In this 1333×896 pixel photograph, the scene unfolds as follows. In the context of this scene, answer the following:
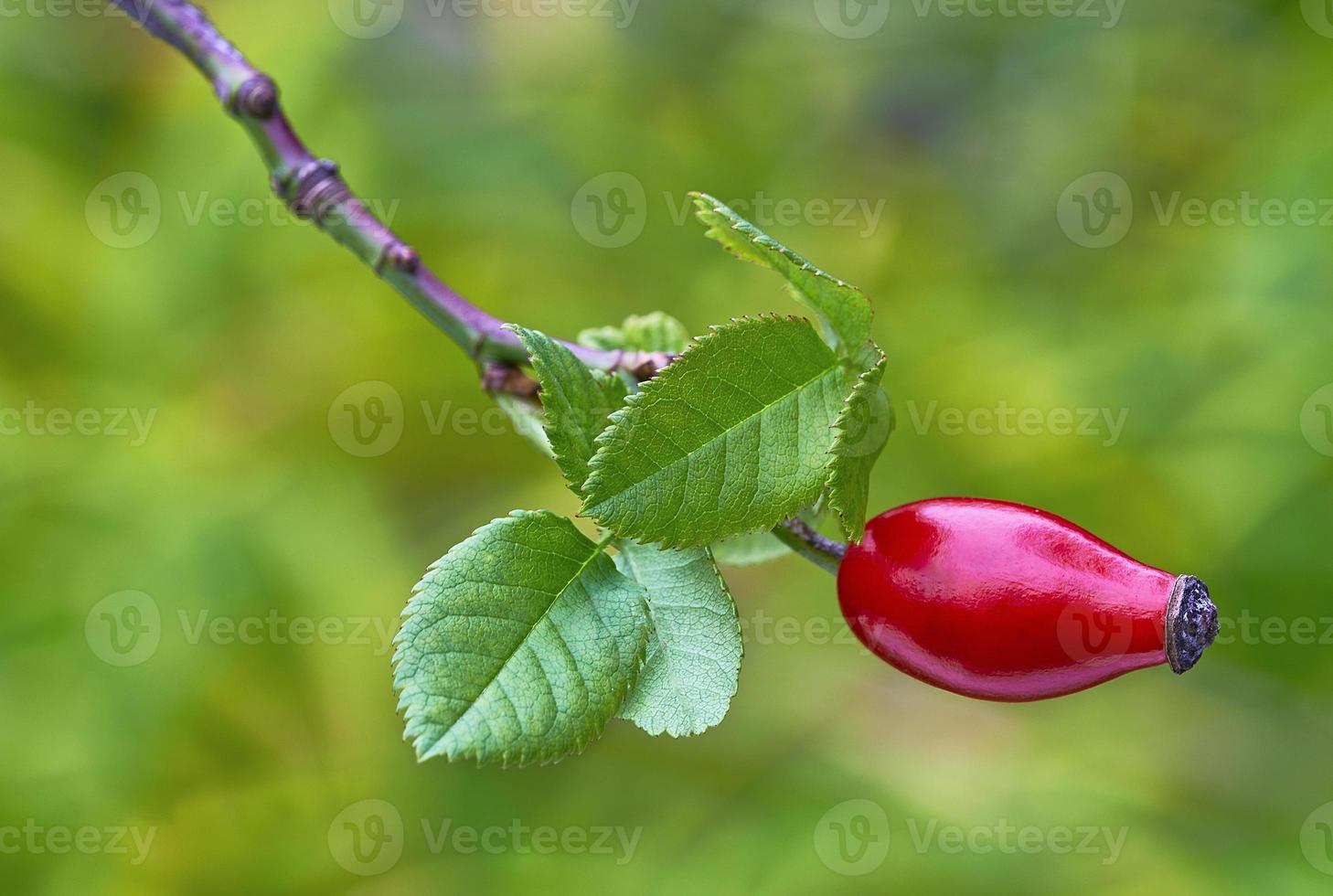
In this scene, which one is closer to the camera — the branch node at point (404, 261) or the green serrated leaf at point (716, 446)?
the green serrated leaf at point (716, 446)

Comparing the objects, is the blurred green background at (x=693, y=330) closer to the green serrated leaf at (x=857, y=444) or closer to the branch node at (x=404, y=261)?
the branch node at (x=404, y=261)

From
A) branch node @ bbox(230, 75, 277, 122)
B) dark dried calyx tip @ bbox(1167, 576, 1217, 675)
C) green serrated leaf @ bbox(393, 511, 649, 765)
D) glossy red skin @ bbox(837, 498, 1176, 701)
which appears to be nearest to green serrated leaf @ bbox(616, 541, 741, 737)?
green serrated leaf @ bbox(393, 511, 649, 765)

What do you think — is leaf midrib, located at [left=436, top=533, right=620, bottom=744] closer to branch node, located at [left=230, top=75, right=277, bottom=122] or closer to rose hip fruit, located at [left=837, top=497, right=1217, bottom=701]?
rose hip fruit, located at [left=837, top=497, right=1217, bottom=701]

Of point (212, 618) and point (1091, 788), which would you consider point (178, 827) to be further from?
point (1091, 788)

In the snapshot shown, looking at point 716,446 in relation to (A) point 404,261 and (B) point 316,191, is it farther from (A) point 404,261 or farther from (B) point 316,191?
(B) point 316,191

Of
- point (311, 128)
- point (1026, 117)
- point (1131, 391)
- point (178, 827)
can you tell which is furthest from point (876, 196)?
point (178, 827)

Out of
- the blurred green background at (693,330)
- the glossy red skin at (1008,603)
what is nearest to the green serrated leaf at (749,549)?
the glossy red skin at (1008,603)
